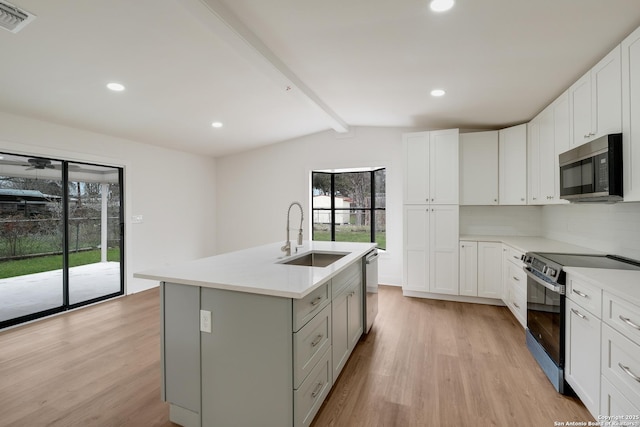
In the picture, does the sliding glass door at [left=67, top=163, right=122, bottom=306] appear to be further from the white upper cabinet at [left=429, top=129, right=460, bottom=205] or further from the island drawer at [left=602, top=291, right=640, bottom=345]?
the island drawer at [left=602, top=291, right=640, bottom=345]

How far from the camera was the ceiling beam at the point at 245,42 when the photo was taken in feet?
6.56

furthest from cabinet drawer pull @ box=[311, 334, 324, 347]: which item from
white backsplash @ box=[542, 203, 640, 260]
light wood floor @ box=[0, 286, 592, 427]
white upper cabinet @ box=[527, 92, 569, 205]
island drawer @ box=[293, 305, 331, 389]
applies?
white upper cabinet @ box=[527, 92, 569, 205]

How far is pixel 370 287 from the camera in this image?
10.3 ft

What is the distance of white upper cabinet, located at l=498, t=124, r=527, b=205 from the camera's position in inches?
147

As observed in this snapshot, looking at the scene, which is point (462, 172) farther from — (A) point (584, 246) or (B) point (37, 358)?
(B) point (37, 358)

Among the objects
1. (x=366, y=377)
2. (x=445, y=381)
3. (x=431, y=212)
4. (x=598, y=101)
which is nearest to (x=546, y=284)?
(x=445, y=381)

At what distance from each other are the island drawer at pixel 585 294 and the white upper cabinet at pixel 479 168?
7.39 feet

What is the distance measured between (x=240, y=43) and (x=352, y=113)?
7.47ft

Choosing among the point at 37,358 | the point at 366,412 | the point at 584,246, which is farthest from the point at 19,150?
the point at 584,246

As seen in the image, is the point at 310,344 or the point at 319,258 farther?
the point at 319,258

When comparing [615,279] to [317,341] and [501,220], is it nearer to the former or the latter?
[317,341]

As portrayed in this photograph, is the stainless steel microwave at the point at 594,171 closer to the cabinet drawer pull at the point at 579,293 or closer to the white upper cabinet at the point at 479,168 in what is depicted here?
the cabinet drawer pull at the point at 579,293

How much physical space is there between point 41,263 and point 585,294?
17.8 feet

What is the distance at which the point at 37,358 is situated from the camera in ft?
8.73
